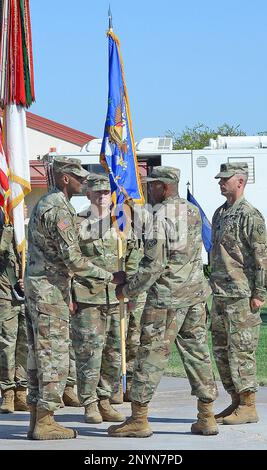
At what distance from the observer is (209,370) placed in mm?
8844

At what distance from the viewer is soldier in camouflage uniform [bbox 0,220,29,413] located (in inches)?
412

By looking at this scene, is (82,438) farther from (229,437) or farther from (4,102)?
(4,102)

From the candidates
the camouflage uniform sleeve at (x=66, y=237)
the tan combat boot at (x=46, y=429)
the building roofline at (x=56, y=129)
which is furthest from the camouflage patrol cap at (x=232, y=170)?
the building roofline at (x=56, y=129)

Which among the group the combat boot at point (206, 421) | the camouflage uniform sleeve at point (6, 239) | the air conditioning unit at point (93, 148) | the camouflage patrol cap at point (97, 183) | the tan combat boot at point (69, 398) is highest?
the camouflage patrol cap at point (97, 183)

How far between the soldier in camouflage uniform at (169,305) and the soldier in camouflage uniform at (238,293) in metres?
0.62

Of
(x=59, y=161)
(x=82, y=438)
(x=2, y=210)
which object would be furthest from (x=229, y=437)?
(x=2, y=210)

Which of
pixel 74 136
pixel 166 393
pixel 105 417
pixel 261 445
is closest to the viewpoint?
pixel 261 445

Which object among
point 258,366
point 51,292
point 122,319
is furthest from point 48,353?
point 258,366

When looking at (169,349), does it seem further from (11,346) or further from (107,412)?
(11,346)

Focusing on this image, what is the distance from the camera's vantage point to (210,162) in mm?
26344

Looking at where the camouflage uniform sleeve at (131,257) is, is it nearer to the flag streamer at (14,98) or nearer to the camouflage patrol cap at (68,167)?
the flag streamer at (14,98)

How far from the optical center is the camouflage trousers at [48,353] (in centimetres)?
862

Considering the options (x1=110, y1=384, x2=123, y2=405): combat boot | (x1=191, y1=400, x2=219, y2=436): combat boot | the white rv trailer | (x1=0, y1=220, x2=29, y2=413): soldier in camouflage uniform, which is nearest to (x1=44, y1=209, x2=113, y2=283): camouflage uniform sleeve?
(x1=191, y1=400, x2=219, y2=436): combat boot

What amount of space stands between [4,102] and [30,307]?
9.37 feet
